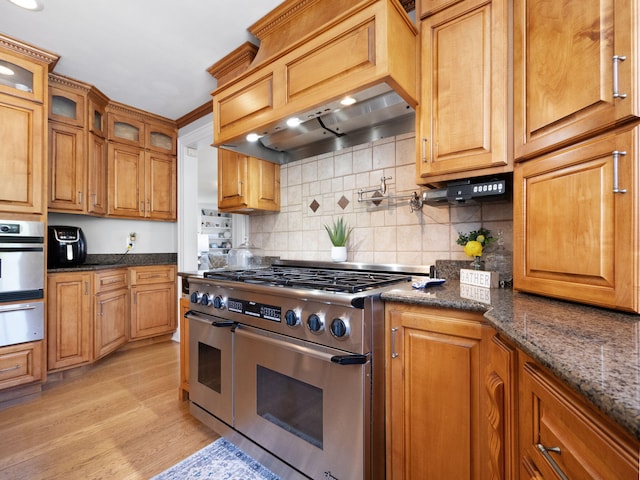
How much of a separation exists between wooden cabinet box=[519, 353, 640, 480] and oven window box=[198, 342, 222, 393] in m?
1.48

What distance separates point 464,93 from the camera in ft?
4.42

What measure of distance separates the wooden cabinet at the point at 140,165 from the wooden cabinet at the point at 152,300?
63 centimetres

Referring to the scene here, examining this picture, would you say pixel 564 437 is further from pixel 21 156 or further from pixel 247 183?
pixel 21 156

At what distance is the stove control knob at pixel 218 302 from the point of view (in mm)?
1741

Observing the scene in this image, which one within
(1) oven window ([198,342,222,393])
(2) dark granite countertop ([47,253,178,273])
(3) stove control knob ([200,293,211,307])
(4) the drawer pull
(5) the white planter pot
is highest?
(5) the white planter pot

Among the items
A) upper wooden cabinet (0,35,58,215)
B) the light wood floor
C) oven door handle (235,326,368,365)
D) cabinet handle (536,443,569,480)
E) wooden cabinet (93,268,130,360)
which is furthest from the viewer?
wooden cabinet (93,268,130,360)

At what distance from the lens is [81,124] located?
2.81 metres


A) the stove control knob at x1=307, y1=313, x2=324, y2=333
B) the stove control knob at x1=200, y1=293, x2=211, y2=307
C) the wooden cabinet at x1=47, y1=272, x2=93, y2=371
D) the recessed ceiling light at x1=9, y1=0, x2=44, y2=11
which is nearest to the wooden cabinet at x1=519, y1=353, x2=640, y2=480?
the stove control knob at x1=307, y1=313, x2=324, y2=333

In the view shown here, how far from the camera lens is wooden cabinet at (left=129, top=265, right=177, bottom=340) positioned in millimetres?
3258

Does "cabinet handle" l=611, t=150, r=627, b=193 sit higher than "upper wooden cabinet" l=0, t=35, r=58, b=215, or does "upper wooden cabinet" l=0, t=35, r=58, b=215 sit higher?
"upper wooden cabinet" l=0, t=35, r=58, b=215

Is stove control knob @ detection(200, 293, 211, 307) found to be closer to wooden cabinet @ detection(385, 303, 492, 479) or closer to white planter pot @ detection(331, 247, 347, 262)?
white planter pot @ detection(331, 247, 347, 262)

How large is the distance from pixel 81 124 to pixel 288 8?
7.39ft

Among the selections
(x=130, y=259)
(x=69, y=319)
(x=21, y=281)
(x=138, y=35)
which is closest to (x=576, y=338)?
(x=138, y=35)

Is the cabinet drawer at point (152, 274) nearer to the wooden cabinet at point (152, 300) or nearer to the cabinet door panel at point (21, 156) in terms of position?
the wooden cabinet at point (152, 300)
